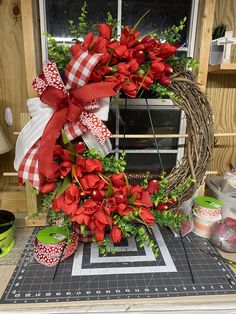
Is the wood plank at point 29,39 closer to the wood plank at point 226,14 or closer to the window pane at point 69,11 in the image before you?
the window pane at point 69,11

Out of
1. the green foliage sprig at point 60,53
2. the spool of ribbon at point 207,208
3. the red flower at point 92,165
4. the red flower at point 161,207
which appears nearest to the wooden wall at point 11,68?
the green foliage sprig at point 60,53

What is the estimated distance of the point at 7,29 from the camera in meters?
1.03

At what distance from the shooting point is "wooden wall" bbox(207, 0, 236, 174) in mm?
1061

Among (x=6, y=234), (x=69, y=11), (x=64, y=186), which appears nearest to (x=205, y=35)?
(x=69, y=11)

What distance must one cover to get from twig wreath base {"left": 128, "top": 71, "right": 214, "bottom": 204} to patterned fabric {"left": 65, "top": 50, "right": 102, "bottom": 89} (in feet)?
0.82

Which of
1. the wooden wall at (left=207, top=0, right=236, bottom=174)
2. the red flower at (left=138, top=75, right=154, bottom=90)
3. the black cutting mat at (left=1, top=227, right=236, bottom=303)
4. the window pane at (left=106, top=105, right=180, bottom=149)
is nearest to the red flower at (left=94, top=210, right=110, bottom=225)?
the black cutting mat at (left=1, top=227, right=236, bottom=303)

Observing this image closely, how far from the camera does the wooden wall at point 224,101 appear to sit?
1.06 meters

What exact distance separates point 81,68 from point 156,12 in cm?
63

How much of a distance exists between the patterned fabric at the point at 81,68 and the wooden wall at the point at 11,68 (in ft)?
1.66

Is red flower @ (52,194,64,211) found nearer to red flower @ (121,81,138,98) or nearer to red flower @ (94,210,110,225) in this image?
red flower @ (94,210,110,225)

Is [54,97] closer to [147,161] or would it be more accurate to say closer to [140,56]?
[140,56]

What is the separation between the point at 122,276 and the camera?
2.62ft

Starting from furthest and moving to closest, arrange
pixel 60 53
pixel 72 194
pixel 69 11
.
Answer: pixel 69 11 < pixel 60 53 < pixel 72 194

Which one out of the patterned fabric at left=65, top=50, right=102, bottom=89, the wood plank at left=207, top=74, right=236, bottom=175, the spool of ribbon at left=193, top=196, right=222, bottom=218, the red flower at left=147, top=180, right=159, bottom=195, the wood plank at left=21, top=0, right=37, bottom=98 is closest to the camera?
the patterned fabric at left=65, top=50, right=102, bottom=89
